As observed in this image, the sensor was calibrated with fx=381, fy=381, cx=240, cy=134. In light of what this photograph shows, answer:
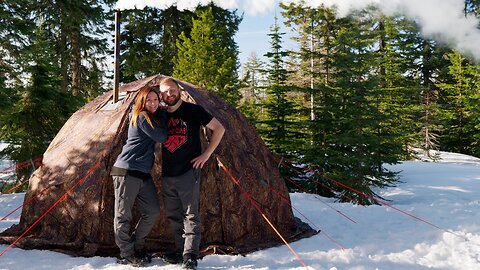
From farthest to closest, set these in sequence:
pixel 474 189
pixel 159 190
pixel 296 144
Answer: pixel 296 144, pixel 474 189, pixel 159 190

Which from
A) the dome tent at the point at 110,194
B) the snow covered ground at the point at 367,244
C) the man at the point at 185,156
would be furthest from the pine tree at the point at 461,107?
the man at the point at 185,156

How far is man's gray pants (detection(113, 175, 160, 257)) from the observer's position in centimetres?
428

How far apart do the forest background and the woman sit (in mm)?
4917

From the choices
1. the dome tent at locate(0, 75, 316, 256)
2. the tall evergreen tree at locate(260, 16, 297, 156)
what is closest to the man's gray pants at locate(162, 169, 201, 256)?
the dome tent at locate(0, 75, 316, 256)

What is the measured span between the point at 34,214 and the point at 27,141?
818 cm

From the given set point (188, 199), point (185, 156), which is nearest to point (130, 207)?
point (188, 199)

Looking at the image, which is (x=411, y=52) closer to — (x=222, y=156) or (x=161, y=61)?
(x=161, y=61)

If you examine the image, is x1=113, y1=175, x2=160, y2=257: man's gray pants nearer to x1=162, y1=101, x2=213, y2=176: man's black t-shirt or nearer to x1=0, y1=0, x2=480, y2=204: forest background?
x1=162, y1=101, x2=213, y2=176: man's black t-shirt

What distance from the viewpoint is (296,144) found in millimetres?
13945

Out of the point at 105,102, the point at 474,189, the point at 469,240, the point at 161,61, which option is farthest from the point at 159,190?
the point at 161,61

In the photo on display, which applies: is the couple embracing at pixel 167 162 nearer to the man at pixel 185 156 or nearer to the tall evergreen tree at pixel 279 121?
the man at pixel 185 156

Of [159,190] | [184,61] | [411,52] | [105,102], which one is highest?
[411,52]

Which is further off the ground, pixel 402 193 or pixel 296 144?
pixel 296 144

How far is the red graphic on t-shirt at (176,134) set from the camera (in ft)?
14.2
